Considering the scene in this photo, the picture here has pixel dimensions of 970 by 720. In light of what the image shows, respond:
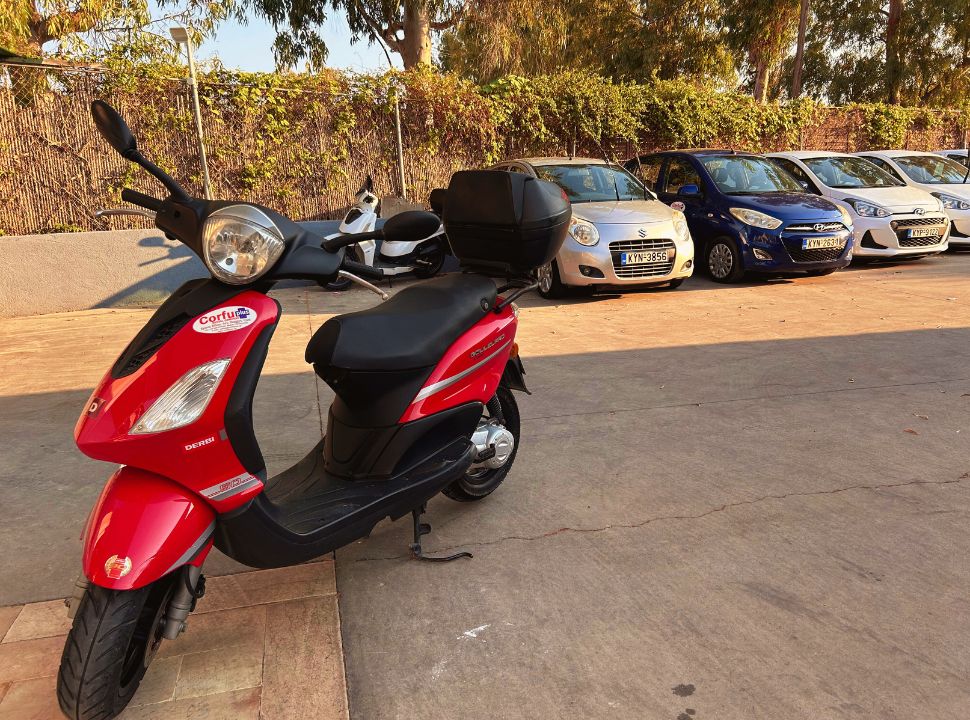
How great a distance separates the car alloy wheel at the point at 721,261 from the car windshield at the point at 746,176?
71 centimetres

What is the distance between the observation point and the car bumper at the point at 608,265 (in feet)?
27.1

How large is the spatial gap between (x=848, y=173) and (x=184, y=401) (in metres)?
11.5

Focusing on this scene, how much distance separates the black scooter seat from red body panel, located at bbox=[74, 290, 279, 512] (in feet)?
1.27

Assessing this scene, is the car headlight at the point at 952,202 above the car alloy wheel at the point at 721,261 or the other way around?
above

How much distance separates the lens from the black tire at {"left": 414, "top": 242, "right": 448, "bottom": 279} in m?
10.3

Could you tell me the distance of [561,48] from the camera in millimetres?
25438

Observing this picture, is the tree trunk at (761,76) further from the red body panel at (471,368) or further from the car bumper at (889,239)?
the red body panel at (471,368)

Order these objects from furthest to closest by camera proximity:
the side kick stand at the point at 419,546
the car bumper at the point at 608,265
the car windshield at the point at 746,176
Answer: the car windshield at the point at 746,176, the car bumper at the point at 608,265, the side kick stand at the point at 419,546

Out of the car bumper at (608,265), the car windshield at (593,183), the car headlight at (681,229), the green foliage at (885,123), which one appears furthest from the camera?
the green foliage at (885,123)

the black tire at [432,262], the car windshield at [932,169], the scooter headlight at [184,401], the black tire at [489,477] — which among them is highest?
the scooter headlight at [184,401]

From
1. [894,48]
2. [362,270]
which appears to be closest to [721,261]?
[362,270]

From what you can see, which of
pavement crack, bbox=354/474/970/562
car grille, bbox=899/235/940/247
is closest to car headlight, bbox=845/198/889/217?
car grille, bbox=899/235/940/247

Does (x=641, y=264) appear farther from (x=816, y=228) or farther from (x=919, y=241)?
(x=919, y=241)

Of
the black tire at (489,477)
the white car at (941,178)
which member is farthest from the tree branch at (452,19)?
the black tire at (489,477)
